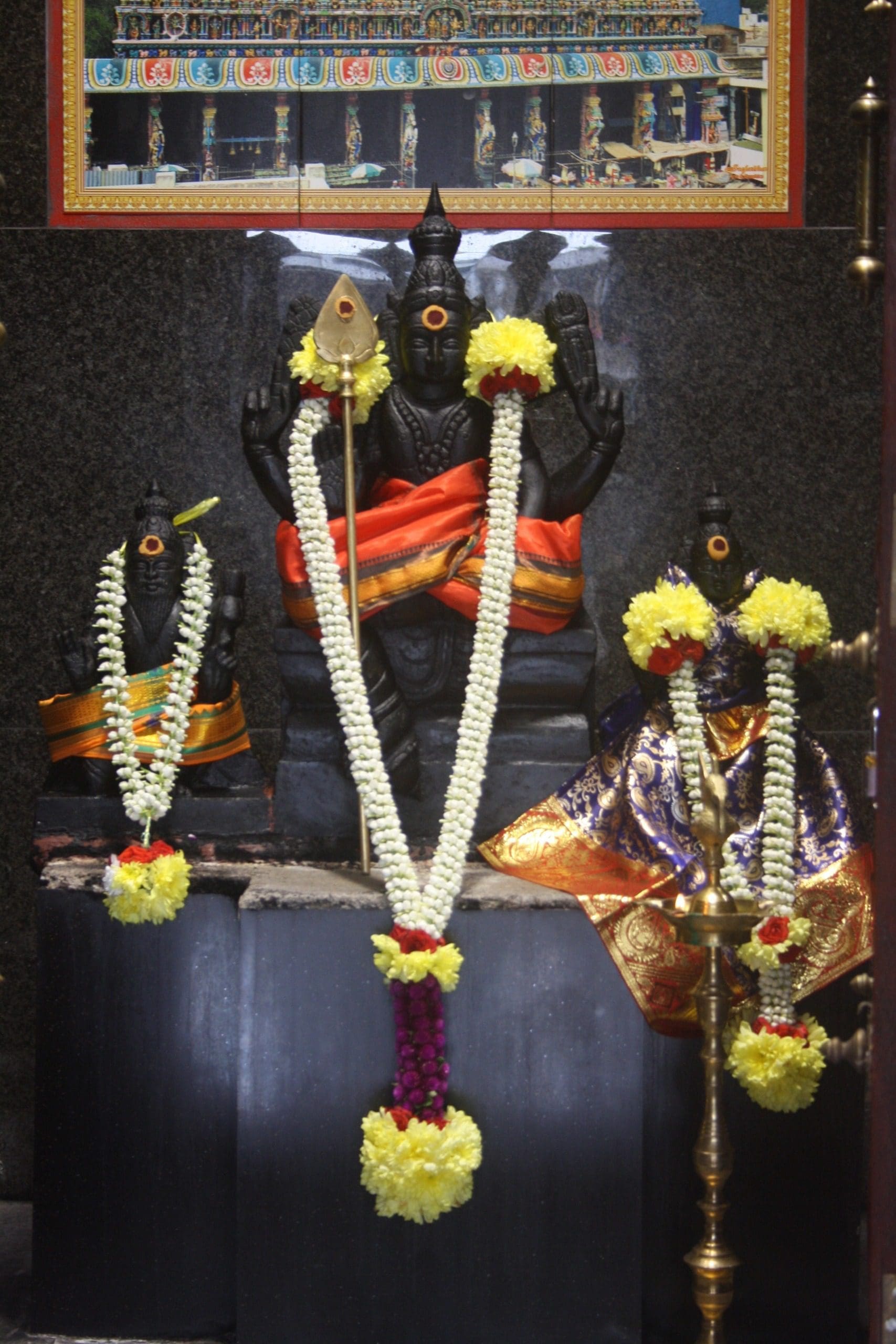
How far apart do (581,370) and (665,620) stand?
722 millimetres

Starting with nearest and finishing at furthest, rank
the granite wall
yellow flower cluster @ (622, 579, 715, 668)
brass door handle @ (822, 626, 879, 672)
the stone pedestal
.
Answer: brass door handle @ (822, 626, 879, 672), yellow flower cluster @ (622, 579, 715, 668), the stone pedestal, the granite wall

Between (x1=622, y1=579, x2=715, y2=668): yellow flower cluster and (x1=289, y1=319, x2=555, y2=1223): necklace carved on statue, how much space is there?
32 cm

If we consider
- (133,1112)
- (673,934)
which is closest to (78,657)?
(133,1112)

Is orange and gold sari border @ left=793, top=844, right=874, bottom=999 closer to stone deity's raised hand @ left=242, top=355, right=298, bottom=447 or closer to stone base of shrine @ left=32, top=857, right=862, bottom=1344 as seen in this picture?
stone base of shrine @ left=32, top=857, right=862, bottom=1344

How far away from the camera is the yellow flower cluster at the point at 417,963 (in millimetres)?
3771

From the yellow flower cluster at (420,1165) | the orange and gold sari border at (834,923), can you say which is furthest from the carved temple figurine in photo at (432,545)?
the yellow flower cluster at (420,1165)

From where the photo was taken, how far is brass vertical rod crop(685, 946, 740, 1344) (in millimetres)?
3615

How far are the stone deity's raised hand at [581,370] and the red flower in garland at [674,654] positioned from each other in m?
0.60

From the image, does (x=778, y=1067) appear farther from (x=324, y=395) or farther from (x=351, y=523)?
Result: (x=324, y=395)

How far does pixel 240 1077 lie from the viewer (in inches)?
154

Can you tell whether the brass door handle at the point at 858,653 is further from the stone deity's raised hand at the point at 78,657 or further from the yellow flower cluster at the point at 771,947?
the stone deity's raised hand at the point at 78,657

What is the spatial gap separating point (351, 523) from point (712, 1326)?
1976 millimetres

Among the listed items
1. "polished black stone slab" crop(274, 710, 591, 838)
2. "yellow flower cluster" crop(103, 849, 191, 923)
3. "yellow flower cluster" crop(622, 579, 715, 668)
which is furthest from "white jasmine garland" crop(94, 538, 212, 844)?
"yellow flower cluster" crop(622, 579, 715, 668)

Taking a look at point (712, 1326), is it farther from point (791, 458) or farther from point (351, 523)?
point (791, 458)
